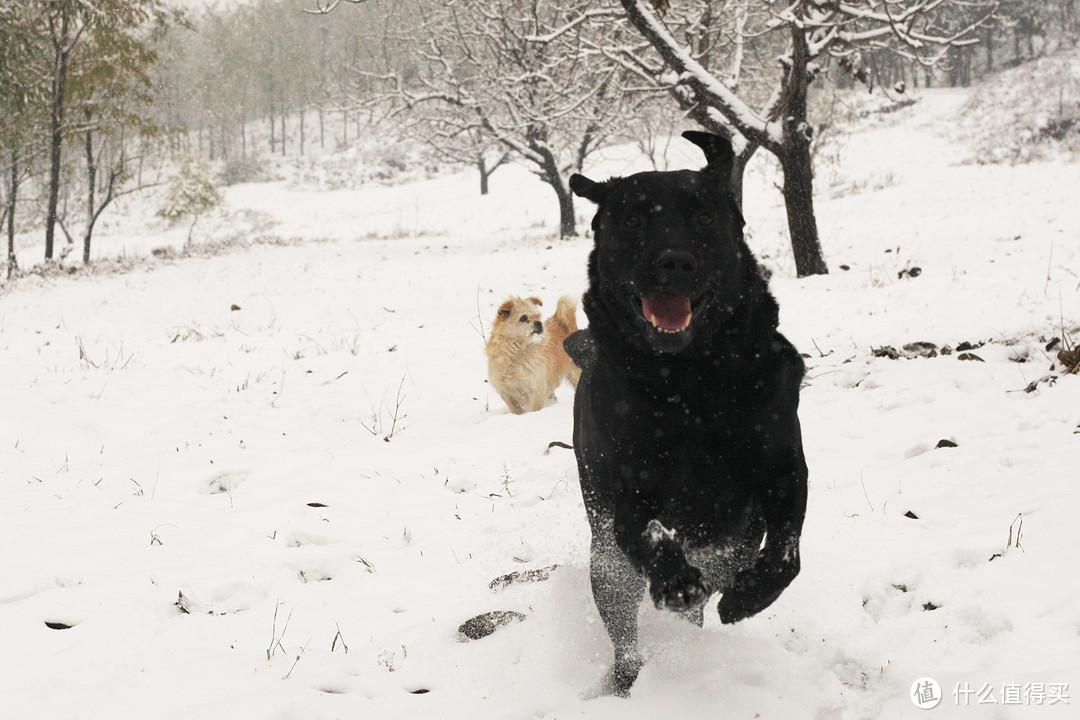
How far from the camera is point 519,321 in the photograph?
712cm

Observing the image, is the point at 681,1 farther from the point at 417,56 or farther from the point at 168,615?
the point at 168,615

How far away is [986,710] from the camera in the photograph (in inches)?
81.5

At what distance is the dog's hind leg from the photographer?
259cm

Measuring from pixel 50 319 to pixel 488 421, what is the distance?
10396 mm

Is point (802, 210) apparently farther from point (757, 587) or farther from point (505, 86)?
point (505, 86)

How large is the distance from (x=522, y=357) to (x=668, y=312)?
4747 mm

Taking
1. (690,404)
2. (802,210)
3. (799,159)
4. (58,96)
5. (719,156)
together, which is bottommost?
(690,404)

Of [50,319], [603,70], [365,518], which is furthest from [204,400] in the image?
[603,70]

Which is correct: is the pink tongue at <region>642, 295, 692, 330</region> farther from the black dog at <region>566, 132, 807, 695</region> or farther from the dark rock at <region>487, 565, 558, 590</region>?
the dark rock at <region>487, 565, 558, 590</region>

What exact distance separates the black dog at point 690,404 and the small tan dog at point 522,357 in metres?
4.38

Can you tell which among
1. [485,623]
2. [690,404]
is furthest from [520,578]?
[690,404]

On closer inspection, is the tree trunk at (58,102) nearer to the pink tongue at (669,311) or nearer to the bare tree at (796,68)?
the bare tree at (796,68)

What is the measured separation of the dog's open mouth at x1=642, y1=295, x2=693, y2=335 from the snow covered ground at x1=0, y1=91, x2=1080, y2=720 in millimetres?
1330

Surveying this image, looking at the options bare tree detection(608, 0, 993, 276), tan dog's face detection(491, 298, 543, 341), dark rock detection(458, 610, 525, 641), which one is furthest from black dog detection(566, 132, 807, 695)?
bare tree detection(608, 0, 993, 276)
